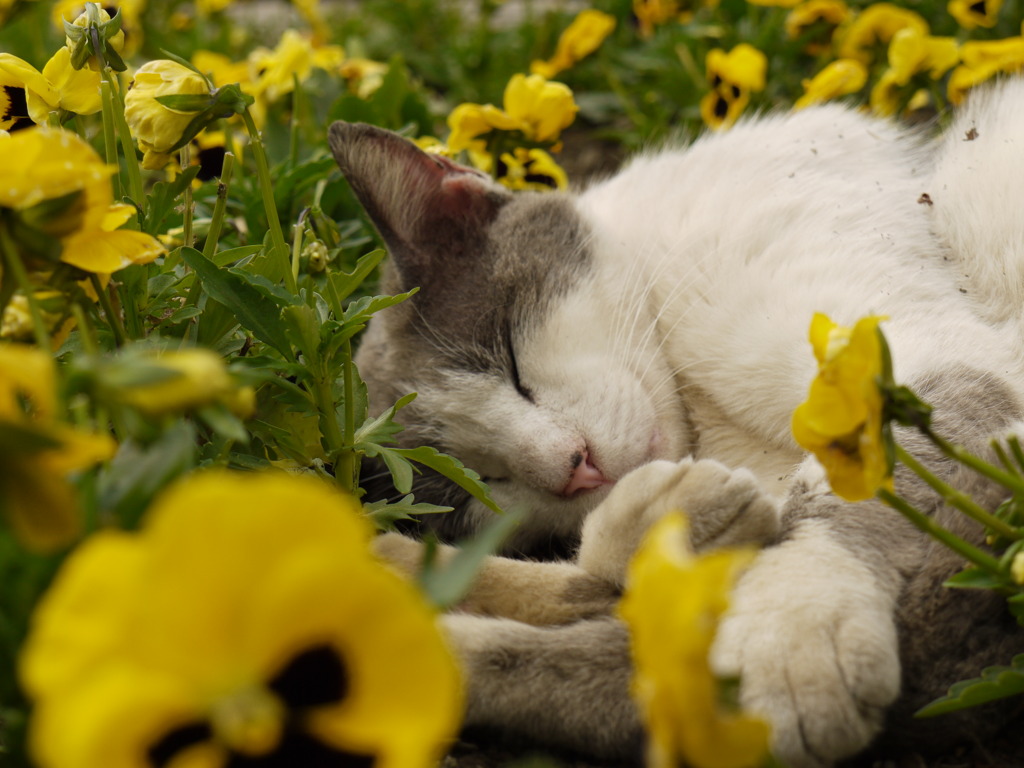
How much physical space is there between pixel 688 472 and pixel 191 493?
813mm

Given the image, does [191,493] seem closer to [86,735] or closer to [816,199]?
[86,735]

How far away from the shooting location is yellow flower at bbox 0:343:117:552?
515 millimetres

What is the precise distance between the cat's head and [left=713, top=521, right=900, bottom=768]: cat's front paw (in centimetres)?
49

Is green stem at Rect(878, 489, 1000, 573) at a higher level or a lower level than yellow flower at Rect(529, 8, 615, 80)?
higher

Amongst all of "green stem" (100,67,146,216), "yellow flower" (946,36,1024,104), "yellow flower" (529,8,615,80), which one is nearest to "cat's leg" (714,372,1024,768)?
"green stem" (100,67,146,216)

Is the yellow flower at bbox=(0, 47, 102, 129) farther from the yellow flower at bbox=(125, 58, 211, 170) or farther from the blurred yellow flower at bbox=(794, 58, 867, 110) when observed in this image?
the blurred yellow flower at bbox=(794, 58, 867, 110)

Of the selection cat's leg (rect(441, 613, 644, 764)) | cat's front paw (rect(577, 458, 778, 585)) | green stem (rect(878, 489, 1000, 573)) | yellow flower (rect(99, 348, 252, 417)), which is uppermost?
yellow flower (rect(99, 348, 252, 417))

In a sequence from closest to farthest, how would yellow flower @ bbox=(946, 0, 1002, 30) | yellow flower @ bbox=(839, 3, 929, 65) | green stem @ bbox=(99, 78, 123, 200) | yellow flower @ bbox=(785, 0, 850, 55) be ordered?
green stem @ bbox=(99, 78, 123, 200), yellow flower @ bbox=(946, 0, 1002, 30), yellow flower @ bbox=(839, 3, 929, 65), yellow flower @ bbox=(785, 0, 850, 55)

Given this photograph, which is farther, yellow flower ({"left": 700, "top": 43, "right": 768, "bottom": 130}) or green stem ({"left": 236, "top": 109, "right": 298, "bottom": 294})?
yellow flower ({"left": 700, "top": 43, "right": 768, "bottom": 130})

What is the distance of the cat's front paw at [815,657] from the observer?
89cm

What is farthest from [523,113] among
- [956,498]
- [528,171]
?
[956,498]

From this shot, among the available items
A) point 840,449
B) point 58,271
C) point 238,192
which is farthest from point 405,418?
point 840,449

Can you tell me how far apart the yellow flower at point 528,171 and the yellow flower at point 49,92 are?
1.05 metres

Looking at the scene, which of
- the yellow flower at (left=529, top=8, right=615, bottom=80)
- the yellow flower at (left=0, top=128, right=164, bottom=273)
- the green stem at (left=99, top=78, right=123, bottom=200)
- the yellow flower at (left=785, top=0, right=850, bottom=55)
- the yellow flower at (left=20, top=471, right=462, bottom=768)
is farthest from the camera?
the yellow flower at (left=529, top=8, right=615, bottom=80)
